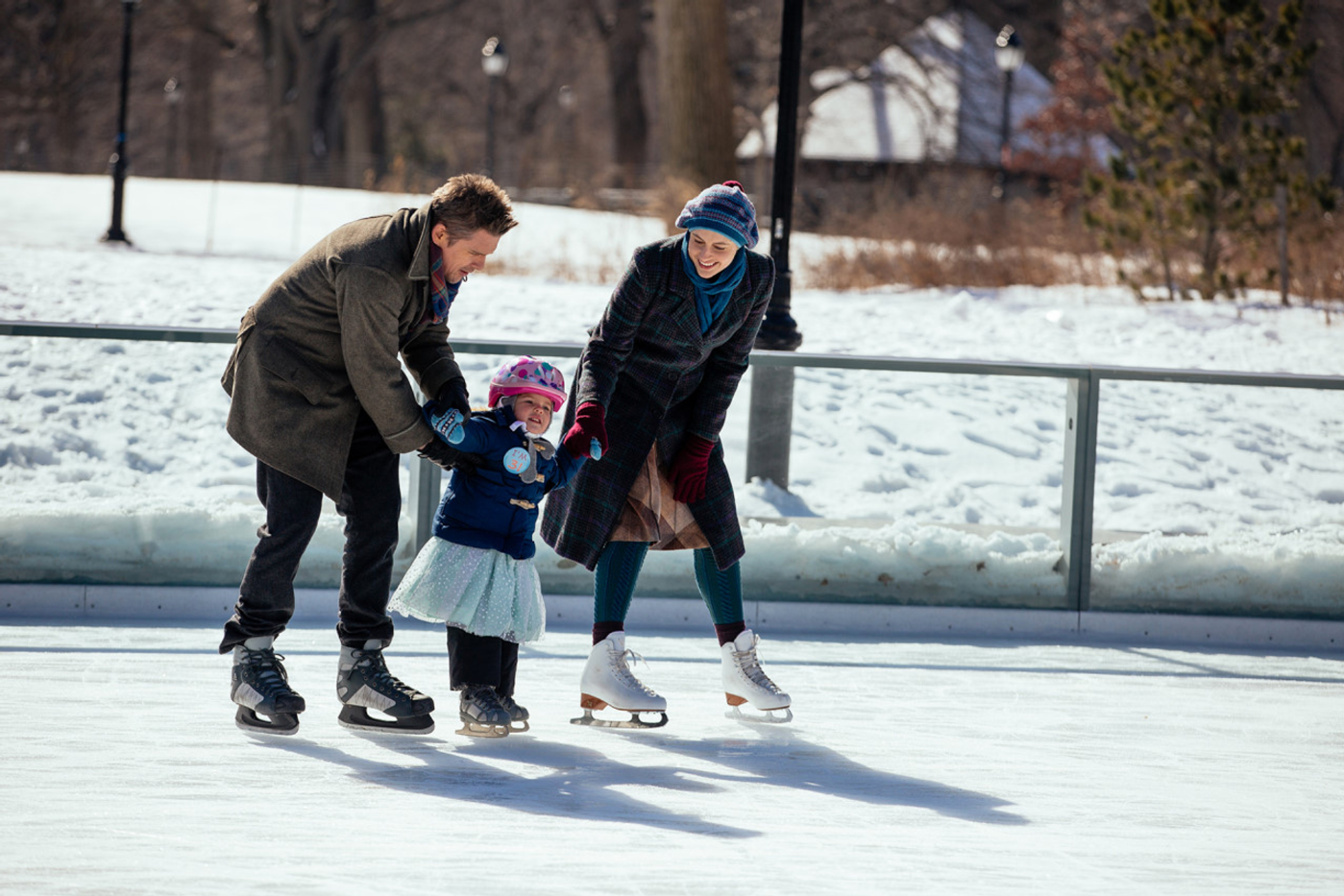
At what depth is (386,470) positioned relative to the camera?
395 cm

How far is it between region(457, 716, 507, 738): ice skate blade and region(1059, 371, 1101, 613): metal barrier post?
278 cm

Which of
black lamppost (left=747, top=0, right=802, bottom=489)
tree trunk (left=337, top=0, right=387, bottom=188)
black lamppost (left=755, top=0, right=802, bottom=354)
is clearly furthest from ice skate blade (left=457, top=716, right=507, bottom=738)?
tree trunk (left=337, top=0, right=387, bottom=188)

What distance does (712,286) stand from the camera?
13.3 feet

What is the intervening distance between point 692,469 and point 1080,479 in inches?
88.4

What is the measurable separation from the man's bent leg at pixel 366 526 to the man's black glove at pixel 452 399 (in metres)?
0.17

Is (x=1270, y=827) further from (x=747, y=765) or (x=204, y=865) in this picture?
(x=204, y=865)

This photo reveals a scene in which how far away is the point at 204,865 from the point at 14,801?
62 centimetres

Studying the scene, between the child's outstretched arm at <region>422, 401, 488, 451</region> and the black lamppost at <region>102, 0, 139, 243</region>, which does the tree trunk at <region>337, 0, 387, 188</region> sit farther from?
the child's outstretched arm at <region>422, 401, 488, 451</region>

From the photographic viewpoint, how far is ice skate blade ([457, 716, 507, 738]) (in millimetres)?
3938

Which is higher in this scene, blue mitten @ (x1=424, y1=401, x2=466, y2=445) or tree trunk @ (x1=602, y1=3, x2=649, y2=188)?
tree trunk @ (x1=602, y1=3, x2=649, y2=188)

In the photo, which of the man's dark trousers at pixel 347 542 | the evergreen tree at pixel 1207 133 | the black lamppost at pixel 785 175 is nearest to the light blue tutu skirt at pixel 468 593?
the man's dark trousers at pixel 347 542

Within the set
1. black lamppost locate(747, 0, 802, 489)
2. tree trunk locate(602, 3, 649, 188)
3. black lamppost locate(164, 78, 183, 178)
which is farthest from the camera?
black lamppost locate(164, 78, 183, 178)

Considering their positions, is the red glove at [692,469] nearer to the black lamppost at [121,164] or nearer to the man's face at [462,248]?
the man's face at [462,248]

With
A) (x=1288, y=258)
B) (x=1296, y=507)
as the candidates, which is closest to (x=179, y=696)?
(x=1296, y=507)
